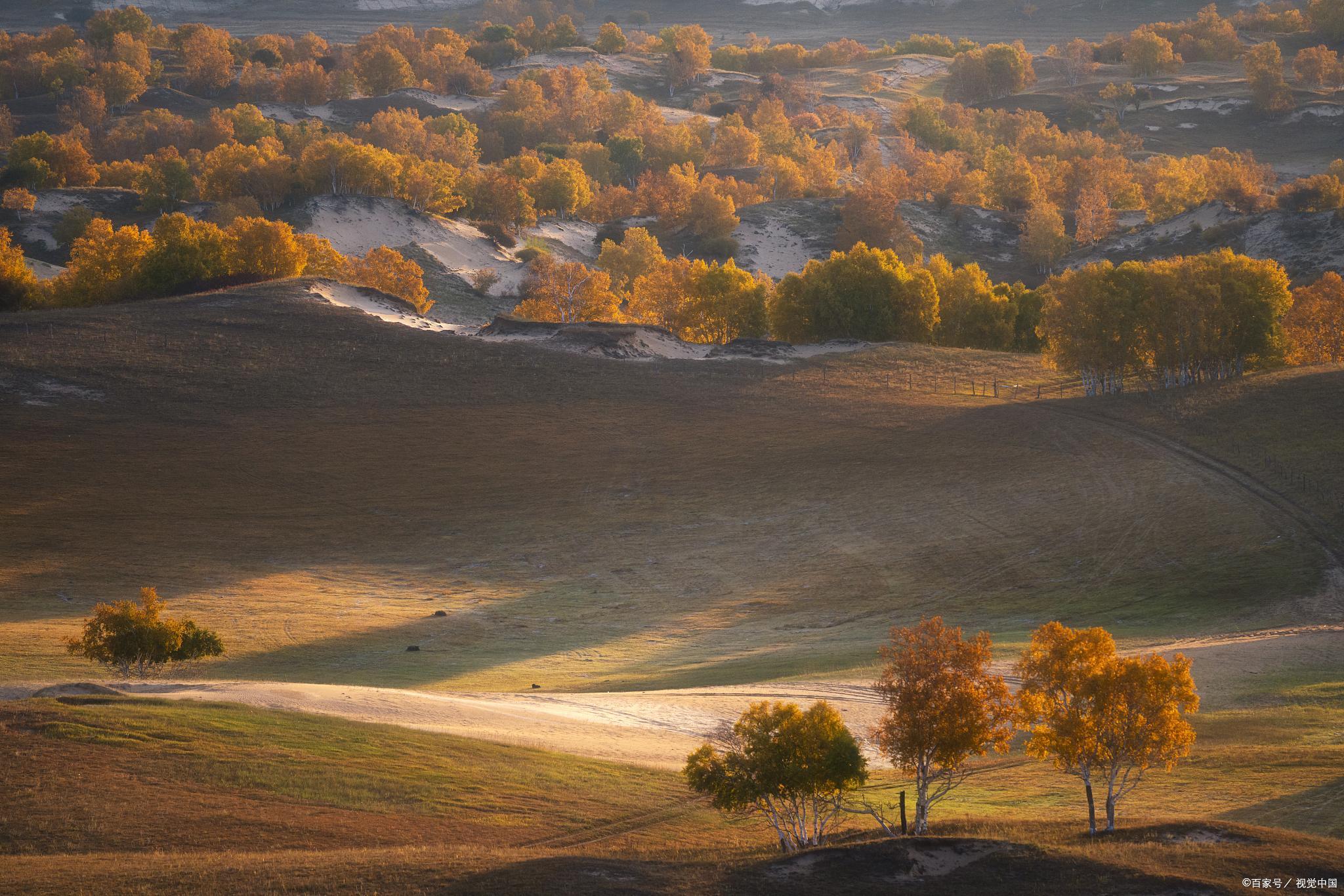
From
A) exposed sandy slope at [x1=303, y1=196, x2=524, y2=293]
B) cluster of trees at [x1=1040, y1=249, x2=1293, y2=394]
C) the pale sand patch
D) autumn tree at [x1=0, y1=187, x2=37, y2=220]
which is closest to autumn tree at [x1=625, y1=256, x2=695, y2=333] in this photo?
exposed sandy slope at [x1=303, y1=196, x2=524, y2=293]

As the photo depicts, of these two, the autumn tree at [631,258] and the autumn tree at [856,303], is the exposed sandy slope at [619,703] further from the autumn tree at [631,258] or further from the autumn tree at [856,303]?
the autumn tree at [631,258]

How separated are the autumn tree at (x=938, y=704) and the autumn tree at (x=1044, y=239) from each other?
529ft

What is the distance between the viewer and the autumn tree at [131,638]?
140 feet

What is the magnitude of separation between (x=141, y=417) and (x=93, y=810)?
6127 cm

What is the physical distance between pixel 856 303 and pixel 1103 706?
315 feet

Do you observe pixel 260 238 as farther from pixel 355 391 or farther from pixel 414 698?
pixel 414 698

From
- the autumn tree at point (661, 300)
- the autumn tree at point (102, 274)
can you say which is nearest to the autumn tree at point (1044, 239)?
the autumn tree at point (661, 300)

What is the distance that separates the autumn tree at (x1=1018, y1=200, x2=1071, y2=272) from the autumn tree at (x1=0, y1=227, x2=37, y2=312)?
135 m

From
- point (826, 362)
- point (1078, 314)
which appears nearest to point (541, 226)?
point (826, 362)

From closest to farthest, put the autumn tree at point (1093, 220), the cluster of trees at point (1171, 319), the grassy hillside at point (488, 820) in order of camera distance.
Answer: the grassy hillside at point (488, 820), the cluster of trees at point (1171, 319), the autumn tree at point (1093, 220)

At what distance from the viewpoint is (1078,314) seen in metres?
95.9

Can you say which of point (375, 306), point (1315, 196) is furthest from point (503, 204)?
point (1315, 196)

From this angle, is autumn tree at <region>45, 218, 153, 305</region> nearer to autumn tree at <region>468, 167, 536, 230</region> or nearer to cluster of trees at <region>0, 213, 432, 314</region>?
cluster of trees at <region>0, 213, 432, 314</region>

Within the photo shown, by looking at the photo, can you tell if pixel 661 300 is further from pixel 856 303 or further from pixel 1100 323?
pixel 1100 323
